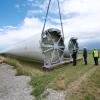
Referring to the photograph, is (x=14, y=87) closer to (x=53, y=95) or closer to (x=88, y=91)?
(x=53, y=95)

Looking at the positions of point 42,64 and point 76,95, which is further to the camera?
point 42,64

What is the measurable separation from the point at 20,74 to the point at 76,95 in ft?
29.8

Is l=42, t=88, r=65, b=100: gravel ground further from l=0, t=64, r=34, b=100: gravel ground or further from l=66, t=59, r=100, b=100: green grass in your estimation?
l=0, t=64, r=34, b=100: gravel ground

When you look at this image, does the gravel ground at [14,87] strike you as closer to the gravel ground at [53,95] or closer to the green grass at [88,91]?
the gravel ground at [53,95]

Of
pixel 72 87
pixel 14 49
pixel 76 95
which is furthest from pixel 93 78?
pixel 14 49

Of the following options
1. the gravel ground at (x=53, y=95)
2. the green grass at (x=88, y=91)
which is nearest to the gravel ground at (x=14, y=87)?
the gravel ground at (x=53, y=95)

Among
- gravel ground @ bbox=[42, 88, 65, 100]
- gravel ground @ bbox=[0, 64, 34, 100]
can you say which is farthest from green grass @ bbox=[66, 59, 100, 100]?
gravel ground @ bbox=[0, 64, 34, 100]

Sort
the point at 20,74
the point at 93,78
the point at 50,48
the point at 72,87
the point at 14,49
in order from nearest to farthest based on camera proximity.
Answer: the point at 72,87, the point at 93,78, the point at 20,74, the point at 50,48, the point at 14,49

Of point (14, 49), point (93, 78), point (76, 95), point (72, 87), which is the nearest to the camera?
point (76, 95)

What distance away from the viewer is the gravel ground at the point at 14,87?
17.2 metres

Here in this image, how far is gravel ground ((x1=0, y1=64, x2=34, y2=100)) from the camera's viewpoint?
17.2m

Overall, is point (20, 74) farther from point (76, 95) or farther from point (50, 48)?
point (50, 48)

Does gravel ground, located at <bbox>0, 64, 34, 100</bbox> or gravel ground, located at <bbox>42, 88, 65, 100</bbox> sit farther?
gravel ground, located at <bbox>0, 64, 34, 100</bbox>

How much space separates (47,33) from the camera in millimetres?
35188
